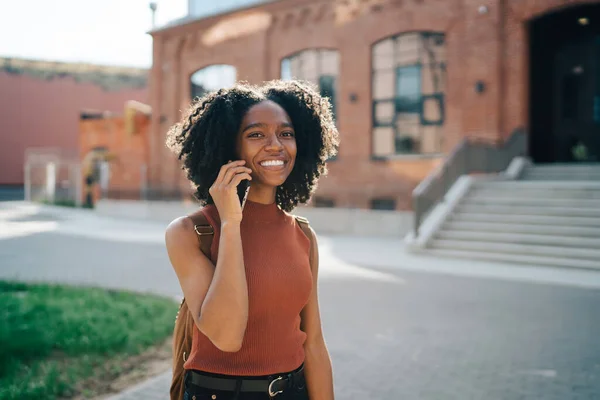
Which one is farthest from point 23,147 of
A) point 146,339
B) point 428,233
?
point 146,339

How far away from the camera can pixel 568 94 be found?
Result: 18.1 m

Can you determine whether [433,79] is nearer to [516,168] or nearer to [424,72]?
[424,72]

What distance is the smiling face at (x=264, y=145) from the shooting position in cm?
194

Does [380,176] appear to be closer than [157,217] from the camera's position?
Yes

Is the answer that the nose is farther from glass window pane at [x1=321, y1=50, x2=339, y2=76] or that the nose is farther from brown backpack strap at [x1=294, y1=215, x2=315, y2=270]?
glass window pane at [x1=321, y1=50, x2=339, y2=76]

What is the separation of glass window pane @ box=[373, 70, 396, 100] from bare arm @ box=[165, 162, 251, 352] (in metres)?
16.5

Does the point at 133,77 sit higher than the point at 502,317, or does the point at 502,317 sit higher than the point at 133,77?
the point at 133,77

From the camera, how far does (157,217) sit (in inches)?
841

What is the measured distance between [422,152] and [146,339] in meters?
13.4

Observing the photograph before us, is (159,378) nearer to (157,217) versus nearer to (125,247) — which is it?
(125,247)

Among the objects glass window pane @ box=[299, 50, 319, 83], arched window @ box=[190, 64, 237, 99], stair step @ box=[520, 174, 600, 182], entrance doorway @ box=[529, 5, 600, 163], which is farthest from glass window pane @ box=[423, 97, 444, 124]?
arched window @ box=[190, 64, 237, 99]

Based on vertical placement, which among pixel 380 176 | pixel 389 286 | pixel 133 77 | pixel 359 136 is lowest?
pixel 389 286

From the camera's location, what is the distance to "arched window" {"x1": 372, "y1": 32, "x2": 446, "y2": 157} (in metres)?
16.8

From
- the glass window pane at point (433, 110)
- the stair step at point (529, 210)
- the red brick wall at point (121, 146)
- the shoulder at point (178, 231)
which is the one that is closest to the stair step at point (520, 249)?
the stair step at point (529, 210)
